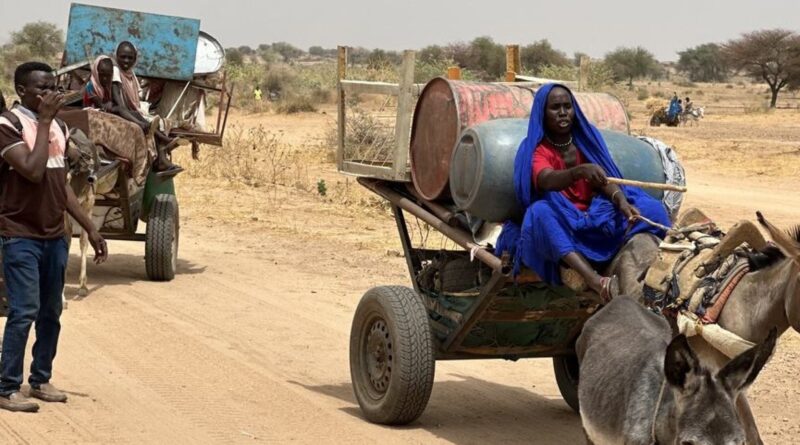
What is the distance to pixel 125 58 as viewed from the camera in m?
13.0

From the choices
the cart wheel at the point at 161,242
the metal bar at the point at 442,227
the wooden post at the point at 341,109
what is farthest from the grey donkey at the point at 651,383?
the cart wheel at the point at 161,242

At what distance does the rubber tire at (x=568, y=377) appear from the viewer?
8.21 m

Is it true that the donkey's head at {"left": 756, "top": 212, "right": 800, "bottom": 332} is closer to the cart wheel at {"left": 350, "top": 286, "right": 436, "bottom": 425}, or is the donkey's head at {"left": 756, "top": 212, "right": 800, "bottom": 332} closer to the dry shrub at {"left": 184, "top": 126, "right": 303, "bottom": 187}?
the cart wheel at {"left": 350, "top": 286, "right": 436, "bottom": 425}

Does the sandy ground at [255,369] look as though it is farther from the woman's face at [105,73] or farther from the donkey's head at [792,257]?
the donkey's head at [792,257]

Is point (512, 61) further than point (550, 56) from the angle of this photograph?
No

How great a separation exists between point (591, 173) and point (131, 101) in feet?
24.7

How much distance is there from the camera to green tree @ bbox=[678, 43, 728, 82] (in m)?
97.2

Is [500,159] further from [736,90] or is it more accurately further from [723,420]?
[736,90]

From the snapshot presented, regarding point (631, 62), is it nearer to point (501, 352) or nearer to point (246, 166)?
point (246, 166)

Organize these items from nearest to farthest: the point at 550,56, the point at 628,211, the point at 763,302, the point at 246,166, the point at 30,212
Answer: the point at 763,302, the point at 628,211, the point at 30,212, the point at 246,166, the point at 550,56

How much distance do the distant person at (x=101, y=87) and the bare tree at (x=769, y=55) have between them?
4565 centimetres

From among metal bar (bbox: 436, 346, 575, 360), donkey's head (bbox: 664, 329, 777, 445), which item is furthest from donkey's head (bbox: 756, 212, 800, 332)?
metal bar (bbox: 436, 346, 575, 360)

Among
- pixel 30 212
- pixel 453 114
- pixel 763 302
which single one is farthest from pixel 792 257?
pixel 30 212

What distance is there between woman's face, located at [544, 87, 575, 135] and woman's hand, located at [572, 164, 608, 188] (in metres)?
0.33
